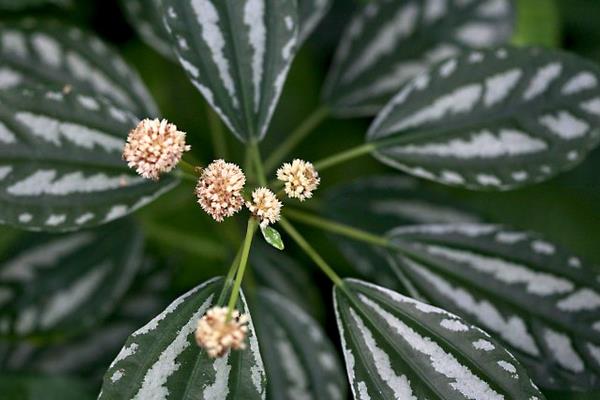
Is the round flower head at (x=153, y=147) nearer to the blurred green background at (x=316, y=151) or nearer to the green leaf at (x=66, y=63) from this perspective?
the green leaf at (x=66, y=63)

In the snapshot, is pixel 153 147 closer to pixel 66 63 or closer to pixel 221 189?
pixel 221 189

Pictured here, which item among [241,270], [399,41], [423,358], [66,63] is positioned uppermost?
[66,63]

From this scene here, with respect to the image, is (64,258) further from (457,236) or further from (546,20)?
(546,20)

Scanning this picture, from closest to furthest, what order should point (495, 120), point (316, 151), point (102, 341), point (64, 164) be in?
point (64, 164) → point (495, 120) → point (102, 341) → point (316, 151)

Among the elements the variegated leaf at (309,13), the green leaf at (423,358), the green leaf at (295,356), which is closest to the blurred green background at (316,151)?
the green leaf at (295,356)

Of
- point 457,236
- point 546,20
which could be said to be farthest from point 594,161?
point 457,236

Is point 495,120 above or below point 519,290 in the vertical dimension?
above

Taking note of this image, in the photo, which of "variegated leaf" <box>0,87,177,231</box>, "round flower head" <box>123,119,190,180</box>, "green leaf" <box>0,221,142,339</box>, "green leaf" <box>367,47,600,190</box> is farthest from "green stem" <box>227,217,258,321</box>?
"green leaf" <box>0,221,142,339</box>

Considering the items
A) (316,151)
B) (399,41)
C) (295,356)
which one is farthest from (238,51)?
(316,151)

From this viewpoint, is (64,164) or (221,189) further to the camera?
(64,164)
